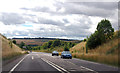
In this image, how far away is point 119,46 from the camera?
20234mm

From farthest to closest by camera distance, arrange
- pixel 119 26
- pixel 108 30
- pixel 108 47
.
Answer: pixel 108 30, pixel 119 26, pixel 108 47

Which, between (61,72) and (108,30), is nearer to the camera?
(61,72)

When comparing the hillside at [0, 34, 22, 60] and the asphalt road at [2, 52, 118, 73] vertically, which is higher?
Answer: the hillside at [0, 34, 22, 60]

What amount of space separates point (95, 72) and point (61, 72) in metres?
2.67

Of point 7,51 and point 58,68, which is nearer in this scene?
point 58,68

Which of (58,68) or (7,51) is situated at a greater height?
(7,51)

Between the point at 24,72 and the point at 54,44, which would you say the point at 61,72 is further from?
the point at 54,44

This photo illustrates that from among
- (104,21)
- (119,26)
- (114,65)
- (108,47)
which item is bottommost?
(114,65)

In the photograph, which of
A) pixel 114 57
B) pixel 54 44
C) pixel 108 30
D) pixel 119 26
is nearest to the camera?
pixel 114 57

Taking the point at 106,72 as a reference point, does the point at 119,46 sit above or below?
above

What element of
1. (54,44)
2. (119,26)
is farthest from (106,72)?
(54,44)

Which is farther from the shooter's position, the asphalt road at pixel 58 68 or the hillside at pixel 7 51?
the hillside at pixel 7 51

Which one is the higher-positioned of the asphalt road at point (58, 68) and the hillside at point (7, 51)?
the hillside at point (7, 51)

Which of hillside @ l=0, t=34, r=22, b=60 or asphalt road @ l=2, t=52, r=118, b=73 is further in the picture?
hillside @ l=0, t=34, r=22, b=60
